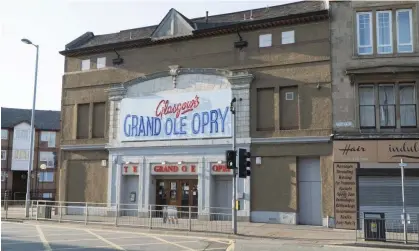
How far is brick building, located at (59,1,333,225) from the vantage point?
71.7 feet

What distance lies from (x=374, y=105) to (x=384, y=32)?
3657 mm

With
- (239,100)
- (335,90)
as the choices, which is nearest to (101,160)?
(239,100)

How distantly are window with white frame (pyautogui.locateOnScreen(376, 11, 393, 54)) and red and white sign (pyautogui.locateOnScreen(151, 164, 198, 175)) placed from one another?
11535 mm

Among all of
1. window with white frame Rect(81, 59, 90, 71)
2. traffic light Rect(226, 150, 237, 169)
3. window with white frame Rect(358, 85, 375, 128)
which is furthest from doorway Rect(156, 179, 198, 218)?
window with white frame Rect(358, 85, 375, 128)

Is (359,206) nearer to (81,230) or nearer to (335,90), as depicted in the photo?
(335,90)

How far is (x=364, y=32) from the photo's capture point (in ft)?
69.8

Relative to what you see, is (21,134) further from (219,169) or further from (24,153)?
(219,169)

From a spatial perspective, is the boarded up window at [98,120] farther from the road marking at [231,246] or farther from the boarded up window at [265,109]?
the road marking at [231,246]

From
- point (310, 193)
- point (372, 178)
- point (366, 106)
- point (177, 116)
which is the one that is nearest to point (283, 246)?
point (310, 193)

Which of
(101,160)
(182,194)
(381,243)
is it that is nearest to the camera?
(381,243)

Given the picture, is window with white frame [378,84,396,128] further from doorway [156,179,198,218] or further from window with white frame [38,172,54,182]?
window with white frame [38,172,54,182]

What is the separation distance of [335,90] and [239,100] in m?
5.13

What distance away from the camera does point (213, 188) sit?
23828 millimetres

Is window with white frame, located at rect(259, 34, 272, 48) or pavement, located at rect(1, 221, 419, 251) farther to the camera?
window with white frame, located at rect(259, 34, 272, 48)
